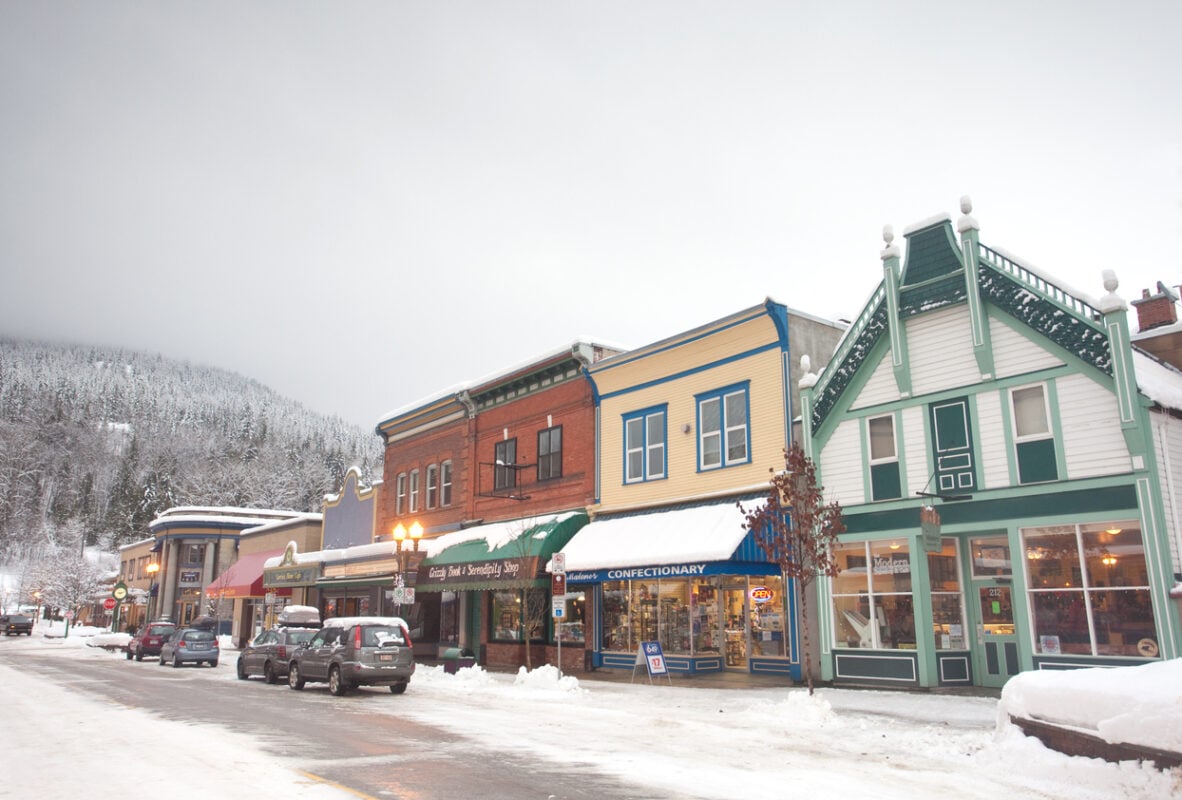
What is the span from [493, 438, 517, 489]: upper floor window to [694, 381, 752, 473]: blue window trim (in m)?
8.33

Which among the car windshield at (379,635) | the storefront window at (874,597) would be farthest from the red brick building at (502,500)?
the storefront window at (874,597)

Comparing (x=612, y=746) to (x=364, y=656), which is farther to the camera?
(x=364, y=656)

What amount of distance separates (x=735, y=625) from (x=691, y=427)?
5.41 metres

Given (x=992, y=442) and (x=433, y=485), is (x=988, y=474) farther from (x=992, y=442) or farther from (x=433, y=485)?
(x=433, y=485)

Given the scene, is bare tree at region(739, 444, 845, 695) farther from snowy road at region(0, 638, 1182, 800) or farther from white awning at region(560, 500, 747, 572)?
white awning at region(560, 500, 747, 572)

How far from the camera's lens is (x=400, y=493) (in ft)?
128

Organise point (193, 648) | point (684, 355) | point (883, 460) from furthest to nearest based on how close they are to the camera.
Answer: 1. point (193, 648)
2. point (684, 355)
3. point (883, 460)

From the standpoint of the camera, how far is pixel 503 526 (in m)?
30.8

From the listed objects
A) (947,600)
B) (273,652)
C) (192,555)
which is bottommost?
(273,652)

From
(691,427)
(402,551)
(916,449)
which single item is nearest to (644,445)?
(691,427)

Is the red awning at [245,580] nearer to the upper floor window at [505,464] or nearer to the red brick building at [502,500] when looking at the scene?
the red brick building at [502,500]

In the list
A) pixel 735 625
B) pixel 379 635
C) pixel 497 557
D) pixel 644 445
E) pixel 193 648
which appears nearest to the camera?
pixel 379 635

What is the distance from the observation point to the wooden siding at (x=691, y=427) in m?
22.9

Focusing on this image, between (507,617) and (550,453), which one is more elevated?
(550,453)
